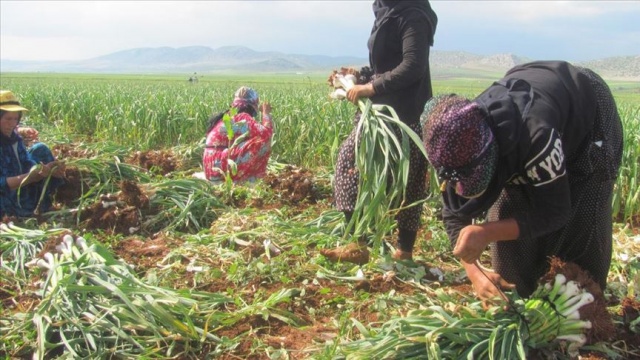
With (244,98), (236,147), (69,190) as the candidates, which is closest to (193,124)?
(244,98)

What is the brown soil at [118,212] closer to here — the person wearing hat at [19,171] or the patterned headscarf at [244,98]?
the person wearing hat at [19,171]

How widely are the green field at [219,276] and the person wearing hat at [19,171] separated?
0.15m

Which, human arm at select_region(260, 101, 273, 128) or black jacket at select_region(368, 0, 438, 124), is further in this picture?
human arm at select_region(260, 101, 273, 128)

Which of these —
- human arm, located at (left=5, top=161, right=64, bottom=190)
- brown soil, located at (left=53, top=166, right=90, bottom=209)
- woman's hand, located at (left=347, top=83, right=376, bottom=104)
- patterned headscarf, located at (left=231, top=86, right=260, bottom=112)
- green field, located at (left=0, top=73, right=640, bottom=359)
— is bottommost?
green field, located at (left=0, top=73, right=640, bottom=359)

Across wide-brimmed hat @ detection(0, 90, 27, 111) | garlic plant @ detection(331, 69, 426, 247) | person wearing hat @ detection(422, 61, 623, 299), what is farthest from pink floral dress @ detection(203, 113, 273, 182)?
person wearing hat @ detection(422, 61, 623, 299)

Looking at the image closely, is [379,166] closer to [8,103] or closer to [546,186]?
[546,186]

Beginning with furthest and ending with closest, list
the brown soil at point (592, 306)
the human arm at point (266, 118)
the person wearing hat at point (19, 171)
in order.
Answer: the human arm at point (266, 118) < the person wearing hat at point (19, 171) < the brown soil at point (592, 306)

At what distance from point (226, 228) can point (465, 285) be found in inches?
59.2

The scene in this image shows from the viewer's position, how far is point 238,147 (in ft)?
14.6

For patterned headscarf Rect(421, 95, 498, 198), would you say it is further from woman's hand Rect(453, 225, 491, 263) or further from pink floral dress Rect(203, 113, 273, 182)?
pink floral dress Rect(203, 113, 273, 182)

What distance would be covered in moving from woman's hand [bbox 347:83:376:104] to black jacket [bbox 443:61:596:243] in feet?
3.14

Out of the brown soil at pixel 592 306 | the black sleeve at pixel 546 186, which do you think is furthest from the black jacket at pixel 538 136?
the brown soil at pixel 592 306

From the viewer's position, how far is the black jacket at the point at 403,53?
9.28 feet

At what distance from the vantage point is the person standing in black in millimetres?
2832
